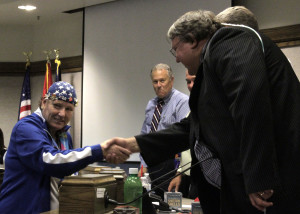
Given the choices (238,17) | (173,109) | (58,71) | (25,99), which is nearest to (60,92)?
(238,17)

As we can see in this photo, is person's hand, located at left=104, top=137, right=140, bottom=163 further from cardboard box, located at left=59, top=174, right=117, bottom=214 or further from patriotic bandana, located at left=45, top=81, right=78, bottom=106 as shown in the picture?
patriotic bandana, located at left=45, top=81, right=78, bottom=106

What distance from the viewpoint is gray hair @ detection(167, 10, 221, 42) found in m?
1.79

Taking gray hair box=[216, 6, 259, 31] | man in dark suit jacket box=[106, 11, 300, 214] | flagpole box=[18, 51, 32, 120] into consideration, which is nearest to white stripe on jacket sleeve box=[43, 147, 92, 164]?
man in dark suit jacket box=[106, 11, 300, 214]

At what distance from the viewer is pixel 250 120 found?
1.42m

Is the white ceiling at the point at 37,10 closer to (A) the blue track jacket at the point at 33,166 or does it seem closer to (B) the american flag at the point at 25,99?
(B) the american flag at the point at 25,99

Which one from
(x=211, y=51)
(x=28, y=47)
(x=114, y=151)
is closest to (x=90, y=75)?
(x=28, y=47)

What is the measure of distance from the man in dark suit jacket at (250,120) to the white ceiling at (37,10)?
5252 millimetres

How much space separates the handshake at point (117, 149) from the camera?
7.64 ft

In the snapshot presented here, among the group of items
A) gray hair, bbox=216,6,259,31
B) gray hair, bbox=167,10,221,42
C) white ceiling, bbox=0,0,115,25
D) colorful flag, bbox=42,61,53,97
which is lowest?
gray hair, bbox=167,10,221,42

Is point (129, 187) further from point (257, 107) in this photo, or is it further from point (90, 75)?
point (90, 75)

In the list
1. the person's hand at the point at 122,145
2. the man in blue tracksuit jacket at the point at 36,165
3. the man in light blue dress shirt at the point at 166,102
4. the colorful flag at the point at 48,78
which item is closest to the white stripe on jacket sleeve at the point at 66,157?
the man in blue tracksuit jacket at the point at 36,165

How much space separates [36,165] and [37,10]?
17.3ft

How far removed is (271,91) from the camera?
1.52 m

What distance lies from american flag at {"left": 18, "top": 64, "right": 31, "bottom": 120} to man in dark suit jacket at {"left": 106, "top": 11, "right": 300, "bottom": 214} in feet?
21.7
